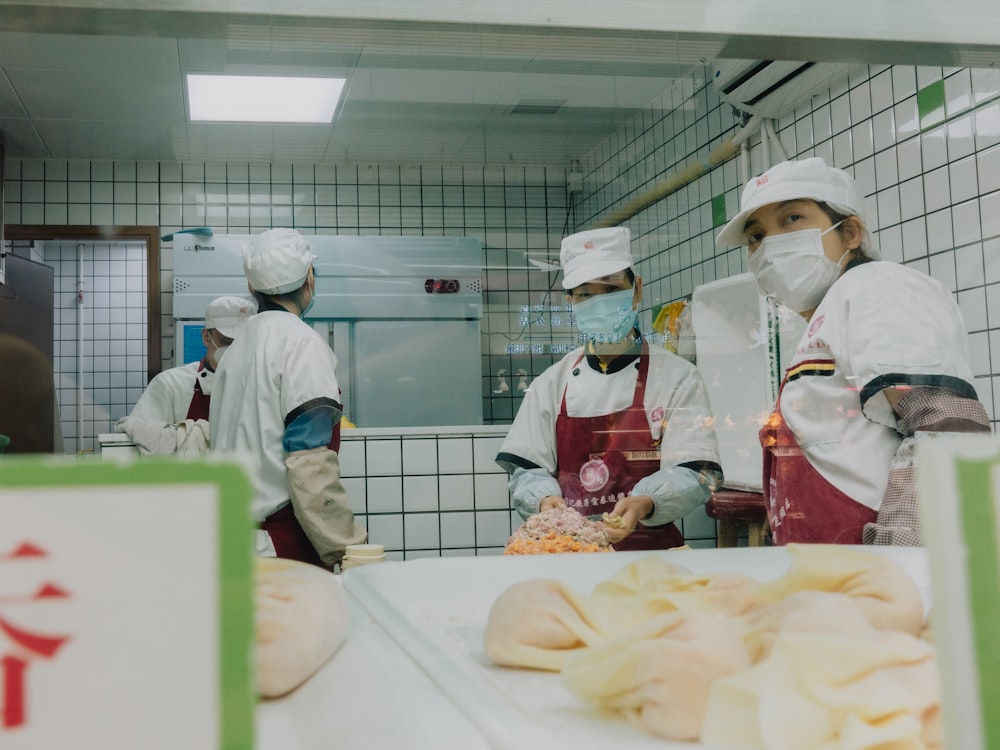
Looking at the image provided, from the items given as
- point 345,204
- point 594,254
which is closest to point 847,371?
point 594,254

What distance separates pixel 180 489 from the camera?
29 centimetres

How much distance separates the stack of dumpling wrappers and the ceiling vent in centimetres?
147

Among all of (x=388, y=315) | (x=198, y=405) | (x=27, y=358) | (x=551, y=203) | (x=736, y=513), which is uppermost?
(x=551, y=203)

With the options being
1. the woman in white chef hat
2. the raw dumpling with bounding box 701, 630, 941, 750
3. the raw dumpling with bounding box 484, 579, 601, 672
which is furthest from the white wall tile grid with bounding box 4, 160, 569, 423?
the raw dumpling with bounding box 701, 630, 941, 750

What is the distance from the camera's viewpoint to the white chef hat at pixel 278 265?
1520 mm

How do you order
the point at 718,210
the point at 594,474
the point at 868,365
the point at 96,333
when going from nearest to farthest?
the point at 868,365 < the point at 594,474 < the point at 718,210 < the point at 96,333

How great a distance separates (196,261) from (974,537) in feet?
6.87

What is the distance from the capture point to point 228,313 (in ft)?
5.86

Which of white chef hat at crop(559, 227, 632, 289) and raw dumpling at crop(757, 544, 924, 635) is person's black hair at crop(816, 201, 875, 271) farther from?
raw dumpling at crop(757, 544, 924, 635)

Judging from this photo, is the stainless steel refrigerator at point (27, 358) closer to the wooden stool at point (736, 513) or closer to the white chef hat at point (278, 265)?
the white chef hat at point (278, 265)

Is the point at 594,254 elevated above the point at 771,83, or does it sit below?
below

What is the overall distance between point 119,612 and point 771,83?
181 centimetres

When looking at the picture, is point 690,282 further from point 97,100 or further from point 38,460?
point 38,460

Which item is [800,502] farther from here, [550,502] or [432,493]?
[432,493]
